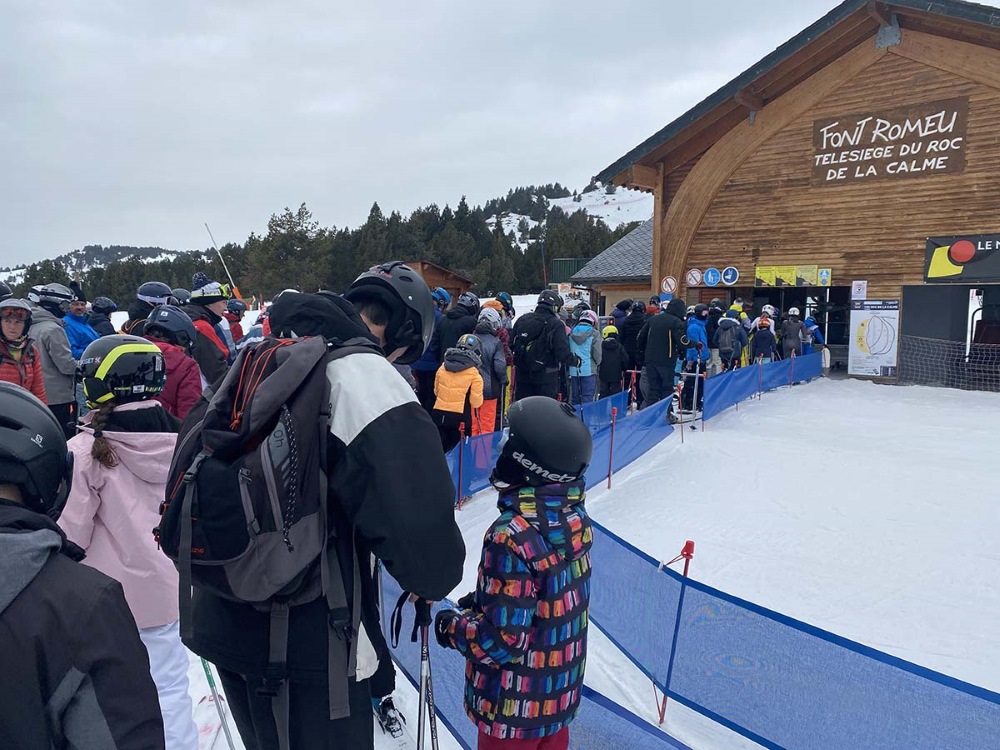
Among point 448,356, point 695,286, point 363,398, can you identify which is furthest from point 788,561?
point 695,286

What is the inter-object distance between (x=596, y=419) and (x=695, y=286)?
10.5m

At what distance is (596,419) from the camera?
8.08 meters

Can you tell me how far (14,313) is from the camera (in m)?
5.29

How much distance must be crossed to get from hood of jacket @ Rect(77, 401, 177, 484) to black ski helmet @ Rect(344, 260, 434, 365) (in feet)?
3.77

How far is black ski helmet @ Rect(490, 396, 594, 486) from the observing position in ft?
7.14

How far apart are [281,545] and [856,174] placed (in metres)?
16.7

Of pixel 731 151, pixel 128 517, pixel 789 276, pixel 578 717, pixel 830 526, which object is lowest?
pixel 830 526

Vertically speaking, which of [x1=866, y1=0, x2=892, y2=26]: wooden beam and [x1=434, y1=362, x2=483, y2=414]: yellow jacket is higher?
[x1=866, y1=0, x2=892, y2=26]: wooden beam

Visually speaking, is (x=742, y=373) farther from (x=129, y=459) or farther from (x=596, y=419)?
(x=129, y=459)

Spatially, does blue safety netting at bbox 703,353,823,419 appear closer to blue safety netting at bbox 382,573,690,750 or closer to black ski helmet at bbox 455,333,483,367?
black ski helmet at bbox 455,333,483,367

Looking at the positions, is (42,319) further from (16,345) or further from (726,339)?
(726,339)

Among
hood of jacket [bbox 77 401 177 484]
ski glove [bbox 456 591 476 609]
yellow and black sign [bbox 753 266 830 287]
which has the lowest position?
ski glove [bbox 456 591 476 609]

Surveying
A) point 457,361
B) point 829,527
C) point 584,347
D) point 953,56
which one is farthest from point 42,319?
point 953,56

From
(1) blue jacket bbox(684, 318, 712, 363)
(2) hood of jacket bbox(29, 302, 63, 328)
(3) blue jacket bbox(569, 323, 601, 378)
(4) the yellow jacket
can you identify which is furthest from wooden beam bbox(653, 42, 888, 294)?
(2) hood of jacket bbox(29, 302, 63, 328)
